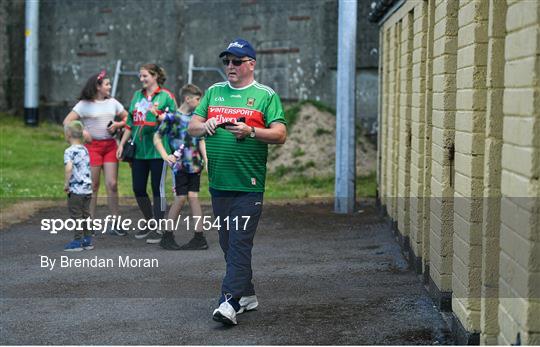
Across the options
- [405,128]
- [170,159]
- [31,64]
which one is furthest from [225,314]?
[31,64]

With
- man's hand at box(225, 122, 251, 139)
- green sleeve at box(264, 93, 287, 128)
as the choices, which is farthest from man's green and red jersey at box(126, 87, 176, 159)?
man's hand at box(225, 122, 251, 139)

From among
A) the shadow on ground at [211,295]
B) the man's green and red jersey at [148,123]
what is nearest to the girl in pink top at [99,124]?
the man's green and red jersey at [148,123]

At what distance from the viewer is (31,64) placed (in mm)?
27297

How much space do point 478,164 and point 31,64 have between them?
874 inches

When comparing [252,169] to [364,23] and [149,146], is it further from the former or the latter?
[364,23]

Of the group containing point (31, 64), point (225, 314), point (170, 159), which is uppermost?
point (31, 64)

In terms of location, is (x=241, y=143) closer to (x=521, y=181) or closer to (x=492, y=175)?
(x=492, y=175)

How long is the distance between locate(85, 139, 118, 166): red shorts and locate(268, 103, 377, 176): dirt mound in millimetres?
7928

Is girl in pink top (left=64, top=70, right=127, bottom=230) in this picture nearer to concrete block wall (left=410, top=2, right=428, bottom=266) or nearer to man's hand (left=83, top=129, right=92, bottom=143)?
man's hand (left=83, top=129, right=92, bottom=143)

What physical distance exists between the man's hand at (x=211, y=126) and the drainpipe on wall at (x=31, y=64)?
20.7 metres

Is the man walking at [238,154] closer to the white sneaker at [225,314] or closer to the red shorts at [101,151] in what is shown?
the white sneaker at [225,314]

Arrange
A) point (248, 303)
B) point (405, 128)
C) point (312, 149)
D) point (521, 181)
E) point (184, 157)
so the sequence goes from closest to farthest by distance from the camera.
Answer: point (521, 181)
point (248, 303)
point (184, 157)
point (405, 128)
point (312, 149)

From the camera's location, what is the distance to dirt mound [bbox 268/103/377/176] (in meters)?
19.6

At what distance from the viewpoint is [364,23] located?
22.2 metres
